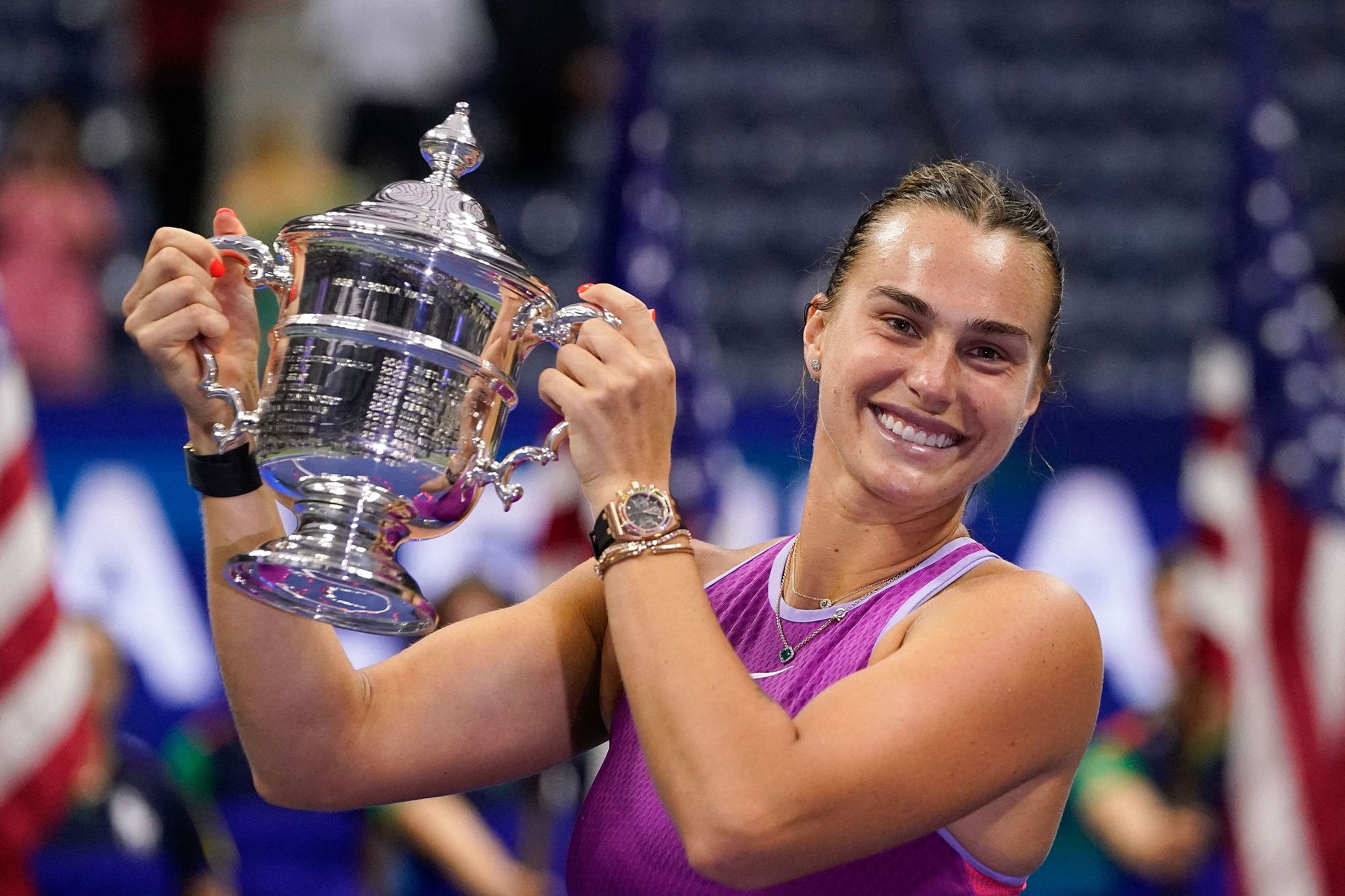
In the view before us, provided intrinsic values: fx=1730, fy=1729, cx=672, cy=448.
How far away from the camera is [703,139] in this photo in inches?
289

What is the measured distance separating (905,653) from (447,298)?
1.75ft

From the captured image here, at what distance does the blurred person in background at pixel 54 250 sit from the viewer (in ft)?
19.2

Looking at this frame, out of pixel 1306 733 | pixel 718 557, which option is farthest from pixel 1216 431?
pixel 718 557

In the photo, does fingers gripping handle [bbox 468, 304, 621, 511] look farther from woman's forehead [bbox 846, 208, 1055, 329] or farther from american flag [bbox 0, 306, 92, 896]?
american flag [bbox 0, 306, 92, 896]

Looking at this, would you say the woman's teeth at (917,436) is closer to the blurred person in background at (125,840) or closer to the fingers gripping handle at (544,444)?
the fingers gripping handle at (544,444)

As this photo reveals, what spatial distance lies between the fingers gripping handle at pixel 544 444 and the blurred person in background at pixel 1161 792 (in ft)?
9.75

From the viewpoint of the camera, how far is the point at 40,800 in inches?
144

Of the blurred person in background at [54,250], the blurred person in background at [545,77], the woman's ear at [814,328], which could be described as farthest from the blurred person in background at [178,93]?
the woman's ear at [814,328]

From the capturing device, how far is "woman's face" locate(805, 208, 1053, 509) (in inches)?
65.1

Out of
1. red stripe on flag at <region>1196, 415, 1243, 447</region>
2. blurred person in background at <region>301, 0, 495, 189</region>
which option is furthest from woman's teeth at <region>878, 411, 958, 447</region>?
blurred person in background at <region>301, 0, 495, 189</region>

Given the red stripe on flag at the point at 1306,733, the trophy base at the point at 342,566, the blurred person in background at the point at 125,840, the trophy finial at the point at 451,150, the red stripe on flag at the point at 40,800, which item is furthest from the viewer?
the red stripe on flag at the point at 1306,733

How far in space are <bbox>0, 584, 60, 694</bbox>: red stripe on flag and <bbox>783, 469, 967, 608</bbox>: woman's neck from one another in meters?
2.33

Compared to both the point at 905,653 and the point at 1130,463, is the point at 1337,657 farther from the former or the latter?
the point at 905,653

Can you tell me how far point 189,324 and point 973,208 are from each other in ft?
2.50
